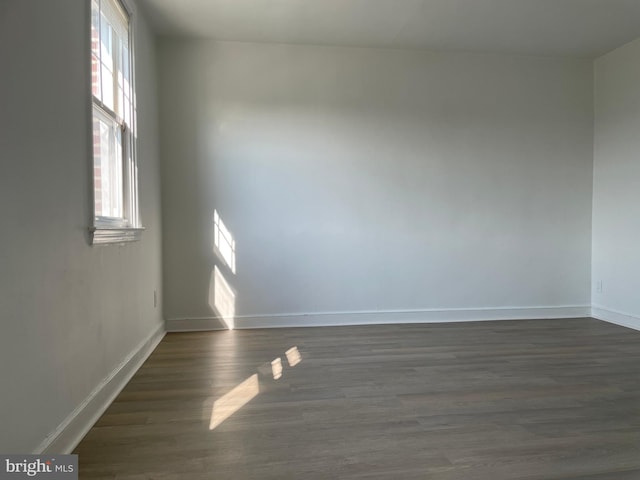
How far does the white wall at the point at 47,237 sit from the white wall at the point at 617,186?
4738mm

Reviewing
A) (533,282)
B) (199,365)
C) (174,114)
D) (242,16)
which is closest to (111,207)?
(199,365)

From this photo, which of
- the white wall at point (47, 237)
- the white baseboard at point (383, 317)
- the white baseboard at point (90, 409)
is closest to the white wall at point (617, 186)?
the white baseboard at point (383, 317)

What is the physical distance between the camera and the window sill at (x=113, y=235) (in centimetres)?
219

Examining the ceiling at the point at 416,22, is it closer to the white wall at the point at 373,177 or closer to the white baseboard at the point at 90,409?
the white wall at the point at 373,177

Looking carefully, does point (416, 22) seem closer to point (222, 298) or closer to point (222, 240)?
point (222, 240)

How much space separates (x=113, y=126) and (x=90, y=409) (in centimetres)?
179

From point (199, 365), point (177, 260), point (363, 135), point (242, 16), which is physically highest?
point (242, 16)

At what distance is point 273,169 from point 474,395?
277 centimetres

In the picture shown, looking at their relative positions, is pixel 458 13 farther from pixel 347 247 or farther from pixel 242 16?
pixel 347 247

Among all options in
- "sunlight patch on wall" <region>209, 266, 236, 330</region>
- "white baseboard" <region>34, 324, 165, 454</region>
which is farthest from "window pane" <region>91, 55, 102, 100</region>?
"sunlight patch on wall" <region>209, 266, 236, 330</region>

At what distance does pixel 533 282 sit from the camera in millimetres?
4590

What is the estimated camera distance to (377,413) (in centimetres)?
222

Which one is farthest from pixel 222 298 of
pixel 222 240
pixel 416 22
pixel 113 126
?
pixel 416 22

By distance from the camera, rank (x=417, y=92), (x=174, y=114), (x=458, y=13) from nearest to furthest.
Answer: (x=458, y=13) < (x=174, y=114) < (x=417, y=92)
